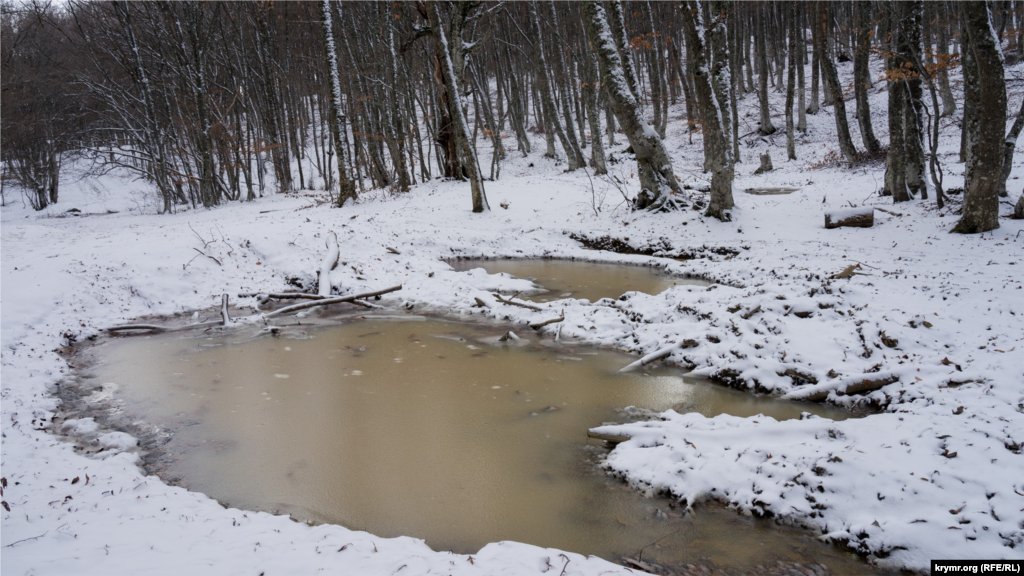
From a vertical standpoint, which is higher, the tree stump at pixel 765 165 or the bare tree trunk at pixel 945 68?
the bare tree trunk at pixel 945 68

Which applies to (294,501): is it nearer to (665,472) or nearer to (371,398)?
(371,398)

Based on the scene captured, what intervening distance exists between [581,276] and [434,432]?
6.42m

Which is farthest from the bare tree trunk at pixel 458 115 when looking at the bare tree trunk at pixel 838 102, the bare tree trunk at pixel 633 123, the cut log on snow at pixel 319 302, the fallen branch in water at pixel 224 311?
the bare tree trunk at pixel 838 102

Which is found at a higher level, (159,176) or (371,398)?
(159,176)

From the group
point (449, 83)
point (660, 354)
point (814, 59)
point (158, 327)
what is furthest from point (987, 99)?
point (814, 59)

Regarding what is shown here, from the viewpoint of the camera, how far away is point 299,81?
97.5 ft

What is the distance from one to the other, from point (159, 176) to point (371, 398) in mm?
23296

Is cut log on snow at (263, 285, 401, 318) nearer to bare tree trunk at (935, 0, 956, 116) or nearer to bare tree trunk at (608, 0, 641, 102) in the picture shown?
bare tree trunk at (608, 0, 641, 102)

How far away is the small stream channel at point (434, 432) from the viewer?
10.7 ft

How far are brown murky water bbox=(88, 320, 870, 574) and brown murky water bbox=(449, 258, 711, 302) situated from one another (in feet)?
7.88

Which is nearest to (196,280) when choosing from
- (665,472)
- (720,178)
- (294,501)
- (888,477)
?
(294,501)

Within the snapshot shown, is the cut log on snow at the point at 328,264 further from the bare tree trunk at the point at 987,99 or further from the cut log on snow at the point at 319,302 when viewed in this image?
the bare tree trunk at the point at 987,99

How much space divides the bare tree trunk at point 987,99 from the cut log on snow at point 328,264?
11302mm

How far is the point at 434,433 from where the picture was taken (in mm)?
4629
